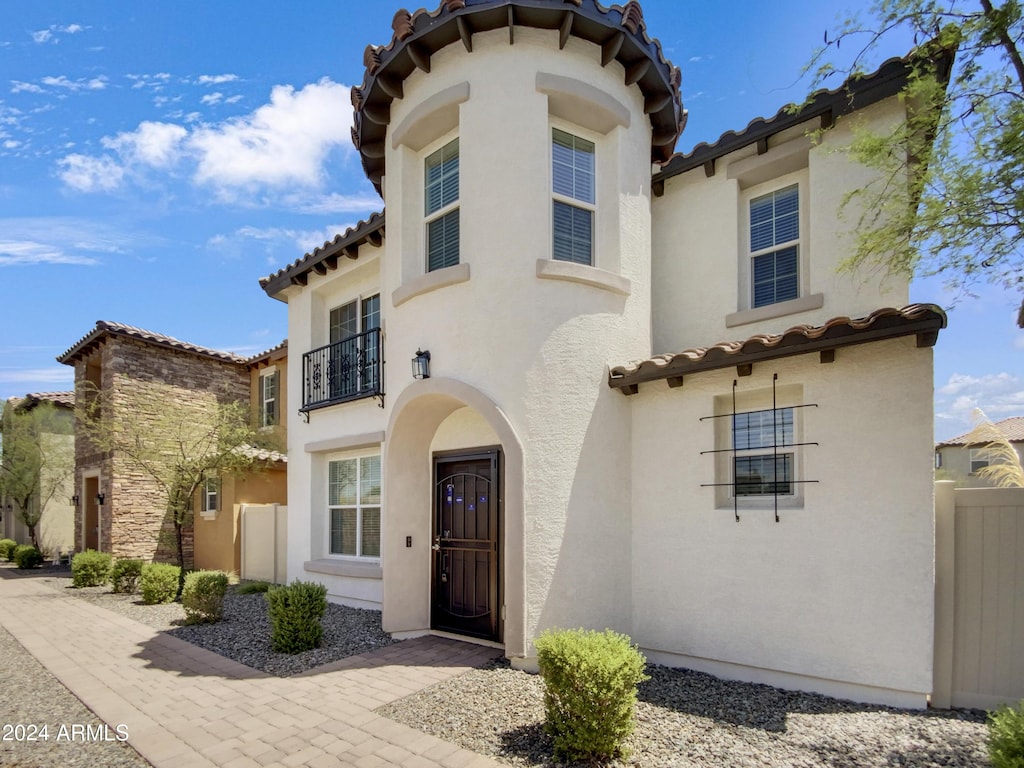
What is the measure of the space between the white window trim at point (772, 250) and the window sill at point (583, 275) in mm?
1834

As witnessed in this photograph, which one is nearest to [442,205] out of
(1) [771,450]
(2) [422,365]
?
(2) [422,365]

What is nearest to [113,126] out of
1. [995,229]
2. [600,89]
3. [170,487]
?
[170,487]

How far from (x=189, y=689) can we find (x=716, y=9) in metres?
10.9

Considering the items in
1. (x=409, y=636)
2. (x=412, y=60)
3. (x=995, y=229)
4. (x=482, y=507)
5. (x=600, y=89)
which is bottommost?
(x=409, y=636)

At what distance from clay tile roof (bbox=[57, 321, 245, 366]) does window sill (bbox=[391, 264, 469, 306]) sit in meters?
12.5

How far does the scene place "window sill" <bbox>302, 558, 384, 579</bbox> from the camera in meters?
10.2

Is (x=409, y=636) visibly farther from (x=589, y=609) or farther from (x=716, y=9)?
(x=716, y=9)

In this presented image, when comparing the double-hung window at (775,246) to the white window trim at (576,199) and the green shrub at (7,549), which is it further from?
the green shrub at (7,549)

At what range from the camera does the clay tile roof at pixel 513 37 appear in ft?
24.6

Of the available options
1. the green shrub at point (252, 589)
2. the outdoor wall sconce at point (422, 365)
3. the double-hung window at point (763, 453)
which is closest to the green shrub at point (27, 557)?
the green shrub at point (252, 589)

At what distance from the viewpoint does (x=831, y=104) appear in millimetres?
7488

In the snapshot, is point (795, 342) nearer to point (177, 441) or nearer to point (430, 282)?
point (430, 282)

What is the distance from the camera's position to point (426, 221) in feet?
29.2

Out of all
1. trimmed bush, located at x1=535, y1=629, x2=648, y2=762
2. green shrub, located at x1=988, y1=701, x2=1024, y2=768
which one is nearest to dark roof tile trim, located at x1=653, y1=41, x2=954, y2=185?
green shrub, located at x1=988, y1=701, x2=1024, y2=768
